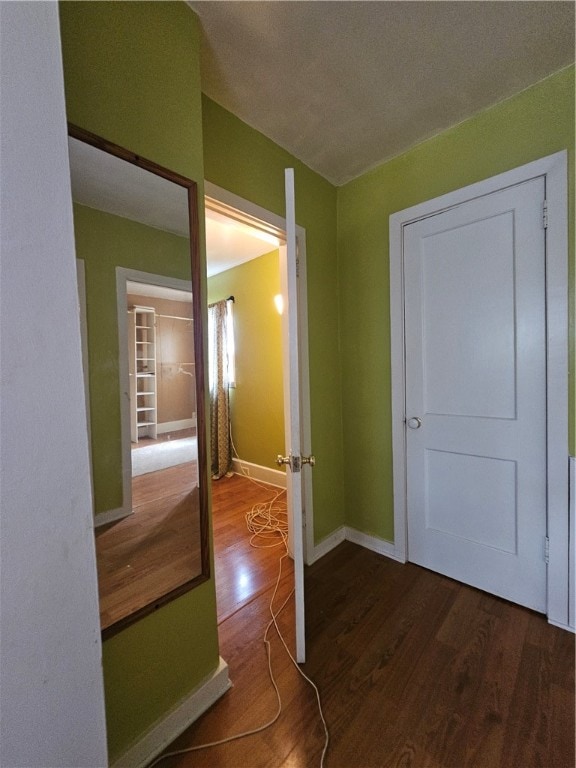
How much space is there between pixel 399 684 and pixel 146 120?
7.42 ft

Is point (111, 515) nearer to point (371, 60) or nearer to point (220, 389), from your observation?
point (371, 60)

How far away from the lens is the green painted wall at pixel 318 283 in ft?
5.26

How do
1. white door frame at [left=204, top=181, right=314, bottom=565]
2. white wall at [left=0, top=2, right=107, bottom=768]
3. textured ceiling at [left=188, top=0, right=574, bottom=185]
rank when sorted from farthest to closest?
1. white door frame at [left=204, top=181, right=314, bottom=565]
2. textured ceiling at [left=188, top=0, right=574, bottom=185]
3. white wall at [left=0, top=2, right=107, bottom=768]

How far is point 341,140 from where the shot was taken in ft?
5.59

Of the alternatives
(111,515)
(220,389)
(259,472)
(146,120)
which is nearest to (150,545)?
(111,515)

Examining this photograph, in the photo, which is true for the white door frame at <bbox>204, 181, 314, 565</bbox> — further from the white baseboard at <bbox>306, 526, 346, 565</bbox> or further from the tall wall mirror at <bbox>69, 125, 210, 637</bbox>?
the tall wall mirror at <bbox>69, 125, 210, 637</bbox>

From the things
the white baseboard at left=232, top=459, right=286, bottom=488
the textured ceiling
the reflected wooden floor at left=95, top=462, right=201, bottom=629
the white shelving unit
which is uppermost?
the textured ceiling

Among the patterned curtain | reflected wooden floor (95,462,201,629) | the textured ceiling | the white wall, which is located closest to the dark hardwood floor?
reflected wooden floor (95,462,201,629)

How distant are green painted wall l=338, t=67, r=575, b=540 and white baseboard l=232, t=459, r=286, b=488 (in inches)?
44.2

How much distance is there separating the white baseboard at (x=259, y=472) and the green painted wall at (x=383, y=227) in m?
1.12

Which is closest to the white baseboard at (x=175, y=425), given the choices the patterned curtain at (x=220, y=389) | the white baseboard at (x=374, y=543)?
the white baseboard at (x=374, y=543)

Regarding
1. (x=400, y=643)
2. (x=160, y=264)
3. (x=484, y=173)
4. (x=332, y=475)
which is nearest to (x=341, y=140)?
(x=484, y=173)

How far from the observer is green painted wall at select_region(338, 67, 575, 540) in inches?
53.9

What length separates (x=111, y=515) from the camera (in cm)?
98
